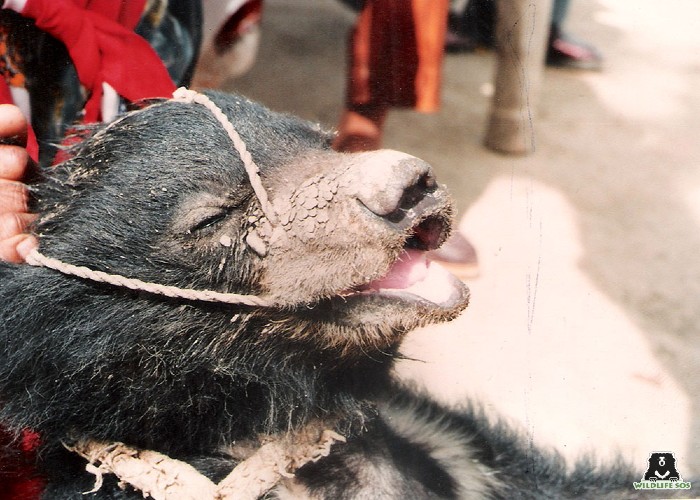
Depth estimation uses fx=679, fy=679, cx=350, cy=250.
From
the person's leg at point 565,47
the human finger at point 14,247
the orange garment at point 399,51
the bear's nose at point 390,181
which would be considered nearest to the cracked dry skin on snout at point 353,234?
the bear's nose at point 390,181

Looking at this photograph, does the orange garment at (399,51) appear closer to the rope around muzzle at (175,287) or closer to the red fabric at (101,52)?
the red fabric at (101,52)

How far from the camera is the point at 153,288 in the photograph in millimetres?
1617

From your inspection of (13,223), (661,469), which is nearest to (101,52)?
(13,223)

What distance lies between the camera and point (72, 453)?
172 cm

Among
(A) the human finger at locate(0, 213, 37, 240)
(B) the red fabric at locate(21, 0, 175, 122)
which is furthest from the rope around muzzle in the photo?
(B) the red fabric at locate(21, 0, 175, 122)

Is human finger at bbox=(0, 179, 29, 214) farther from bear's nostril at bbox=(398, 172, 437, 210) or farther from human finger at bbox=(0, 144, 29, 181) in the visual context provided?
bear's nostril at bbox=(398, 172, 437, 210)

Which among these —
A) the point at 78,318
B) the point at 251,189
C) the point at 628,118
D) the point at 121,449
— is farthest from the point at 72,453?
the point at 628,118

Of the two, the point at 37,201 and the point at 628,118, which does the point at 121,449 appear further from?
the point at 628,118

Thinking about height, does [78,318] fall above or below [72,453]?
above

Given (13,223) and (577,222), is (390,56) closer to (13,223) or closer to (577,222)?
(13,223)

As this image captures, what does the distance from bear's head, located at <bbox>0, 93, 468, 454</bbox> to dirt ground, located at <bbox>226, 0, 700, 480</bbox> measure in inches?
25.5

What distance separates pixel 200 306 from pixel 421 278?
54cm

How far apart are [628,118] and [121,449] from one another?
3.11 metres
